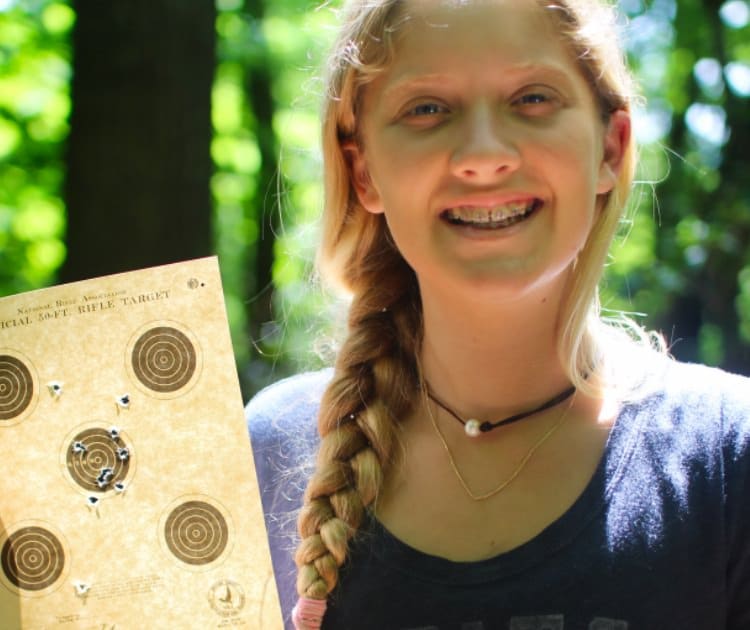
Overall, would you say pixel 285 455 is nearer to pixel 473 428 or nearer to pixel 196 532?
pixel 473 428

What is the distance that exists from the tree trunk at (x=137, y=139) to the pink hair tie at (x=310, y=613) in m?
2.49

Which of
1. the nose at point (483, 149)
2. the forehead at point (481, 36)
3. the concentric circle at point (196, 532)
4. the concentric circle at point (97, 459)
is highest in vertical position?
the forehead at point (481, 36)

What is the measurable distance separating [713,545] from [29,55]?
896 centimetres

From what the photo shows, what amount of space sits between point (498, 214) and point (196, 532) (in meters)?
0.73

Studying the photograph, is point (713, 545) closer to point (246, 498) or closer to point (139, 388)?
point (246, 498)

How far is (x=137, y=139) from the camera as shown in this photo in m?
4.21

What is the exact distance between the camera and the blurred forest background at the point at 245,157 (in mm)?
4152

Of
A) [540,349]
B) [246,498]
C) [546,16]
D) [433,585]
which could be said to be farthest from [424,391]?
[546,16]

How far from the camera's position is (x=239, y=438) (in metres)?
1.64

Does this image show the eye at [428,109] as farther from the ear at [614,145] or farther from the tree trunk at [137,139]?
the tree trunk at [137,139]

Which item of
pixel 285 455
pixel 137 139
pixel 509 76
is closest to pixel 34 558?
pixel 285 455

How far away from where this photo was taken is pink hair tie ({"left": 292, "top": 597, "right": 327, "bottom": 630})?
1.84 metres

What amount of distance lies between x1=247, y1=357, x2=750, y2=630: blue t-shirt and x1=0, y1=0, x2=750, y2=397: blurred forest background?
436 millimetres

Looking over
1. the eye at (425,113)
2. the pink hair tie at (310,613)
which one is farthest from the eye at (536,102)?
the pink hair tie at (310,613)
